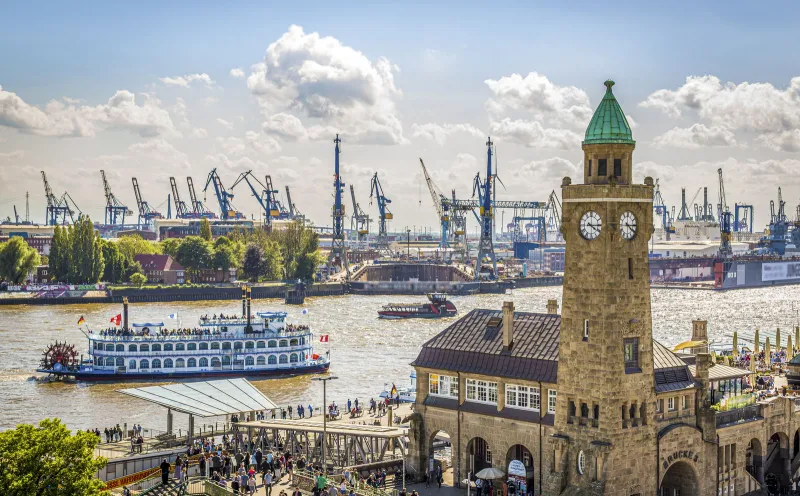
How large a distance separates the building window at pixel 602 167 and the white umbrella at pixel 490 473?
34.6 ft

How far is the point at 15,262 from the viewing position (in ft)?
545

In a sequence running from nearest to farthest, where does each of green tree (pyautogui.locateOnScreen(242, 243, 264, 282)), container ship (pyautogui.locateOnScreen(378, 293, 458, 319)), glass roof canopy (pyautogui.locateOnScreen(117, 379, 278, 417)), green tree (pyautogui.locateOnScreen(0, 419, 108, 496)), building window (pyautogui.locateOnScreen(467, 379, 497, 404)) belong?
1. green tree (pyautogui.locateOnScreen(0, 419, 108, 496))
2. building window (pyautogui.locateOnScreen(467, 379, 497, 404))
3. glass roof canopy (pyautogui.locateOnScreen(117, 379, 278, 417))
4. container ship (pyautogui.locateOnScreen(378, 293, 458, 319))
5. green tree (pyautogui.locateOnScreen(242, 243, 264, 282))

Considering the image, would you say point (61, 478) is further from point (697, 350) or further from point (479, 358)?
point (697, 350)

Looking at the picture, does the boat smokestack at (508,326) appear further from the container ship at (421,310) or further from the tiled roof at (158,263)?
the tiled roof at (158,263)

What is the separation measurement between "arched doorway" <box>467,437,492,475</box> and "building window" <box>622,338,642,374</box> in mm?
6503

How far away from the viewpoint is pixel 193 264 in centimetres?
19250

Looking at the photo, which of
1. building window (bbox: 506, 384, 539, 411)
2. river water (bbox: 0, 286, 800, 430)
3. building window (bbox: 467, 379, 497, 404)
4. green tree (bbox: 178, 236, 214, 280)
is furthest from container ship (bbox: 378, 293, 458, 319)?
building window (bbox: 506, 384, 539, 411)

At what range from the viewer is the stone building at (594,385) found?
118 ft

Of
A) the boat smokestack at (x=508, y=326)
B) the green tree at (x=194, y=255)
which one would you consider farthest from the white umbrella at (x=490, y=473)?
the green tree at (x=194, y=255)

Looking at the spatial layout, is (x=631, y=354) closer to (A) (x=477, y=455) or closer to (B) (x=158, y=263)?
(A) (x=477, y=455)

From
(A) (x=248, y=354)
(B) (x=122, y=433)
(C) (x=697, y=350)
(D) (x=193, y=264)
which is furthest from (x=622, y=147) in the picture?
(D) (x=193, y=264)

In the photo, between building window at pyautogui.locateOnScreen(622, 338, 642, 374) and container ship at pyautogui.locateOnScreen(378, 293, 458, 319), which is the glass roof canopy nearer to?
building window at pyautogui.locateOnScreen(622, 338, 642, 374)

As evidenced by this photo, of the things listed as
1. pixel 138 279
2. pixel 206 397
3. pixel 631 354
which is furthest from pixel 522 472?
pixel 138 279

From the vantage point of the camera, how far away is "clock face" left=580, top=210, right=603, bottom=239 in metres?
36.2
